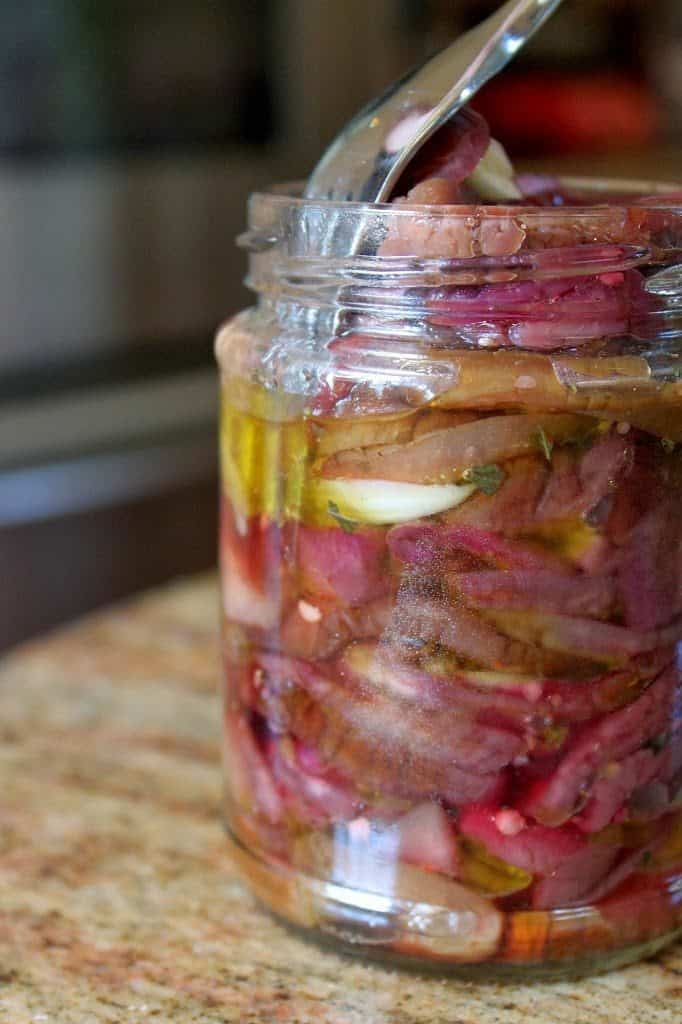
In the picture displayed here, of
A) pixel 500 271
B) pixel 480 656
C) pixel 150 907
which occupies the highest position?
pixel 500 271

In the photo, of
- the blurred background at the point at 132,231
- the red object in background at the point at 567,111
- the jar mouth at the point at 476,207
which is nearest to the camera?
the jar mouth at the point at 476,207

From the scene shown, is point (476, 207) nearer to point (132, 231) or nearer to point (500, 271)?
point (500, 271)

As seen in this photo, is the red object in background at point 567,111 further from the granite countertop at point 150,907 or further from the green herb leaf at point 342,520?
the green herb leaf at point 342,520

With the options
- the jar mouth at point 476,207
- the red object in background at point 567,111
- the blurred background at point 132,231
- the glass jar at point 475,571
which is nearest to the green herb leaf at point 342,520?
the glass jar at point 475,571

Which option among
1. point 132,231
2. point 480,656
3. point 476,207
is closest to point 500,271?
point 476,207

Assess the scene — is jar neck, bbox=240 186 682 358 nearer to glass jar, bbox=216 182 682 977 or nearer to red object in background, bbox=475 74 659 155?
glass jar, bbox=216 182 682 977

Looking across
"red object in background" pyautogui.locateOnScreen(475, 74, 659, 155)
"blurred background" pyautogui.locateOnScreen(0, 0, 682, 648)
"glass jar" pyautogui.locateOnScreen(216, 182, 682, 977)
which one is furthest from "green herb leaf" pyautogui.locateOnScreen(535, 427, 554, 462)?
"red object in background" pyautogui.locateOnScreen(475, 74, 659, 155)
